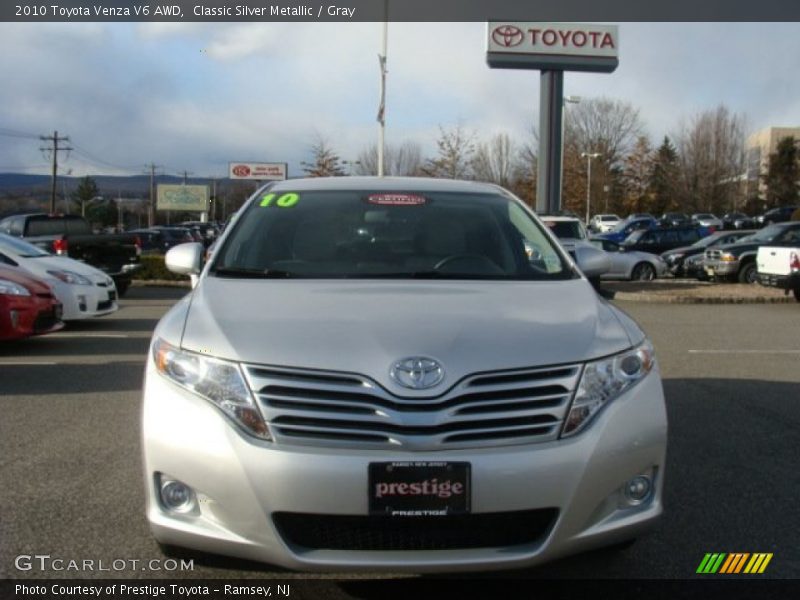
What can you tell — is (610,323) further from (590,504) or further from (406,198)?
(406,198)

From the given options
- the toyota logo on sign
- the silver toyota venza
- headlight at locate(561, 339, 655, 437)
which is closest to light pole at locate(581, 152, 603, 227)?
the toyota logo on sign

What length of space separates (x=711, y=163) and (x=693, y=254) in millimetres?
45950

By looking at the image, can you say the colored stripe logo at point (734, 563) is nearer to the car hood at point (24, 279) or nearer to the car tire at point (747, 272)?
the car hood at point (24, 279)

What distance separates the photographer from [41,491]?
468 centimetres

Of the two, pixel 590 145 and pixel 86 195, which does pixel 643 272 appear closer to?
pixel 590 145

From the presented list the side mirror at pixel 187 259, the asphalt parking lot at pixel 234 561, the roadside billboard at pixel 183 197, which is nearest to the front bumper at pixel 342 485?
the asphalt parking lot at pixel 234 561

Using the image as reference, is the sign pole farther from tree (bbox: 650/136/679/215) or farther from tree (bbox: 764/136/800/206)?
tree (bbox: 764/136/800/206)

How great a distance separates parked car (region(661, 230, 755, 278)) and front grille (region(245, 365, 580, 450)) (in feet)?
74.4

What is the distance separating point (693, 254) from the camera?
87.3 ft

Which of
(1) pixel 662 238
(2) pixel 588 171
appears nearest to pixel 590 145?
(2) pixel 588 171

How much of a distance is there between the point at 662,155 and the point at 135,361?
70.0 m

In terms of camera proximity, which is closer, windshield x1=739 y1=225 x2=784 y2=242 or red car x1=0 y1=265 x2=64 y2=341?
red car x1=0 y1=265 x2=64 y2=341

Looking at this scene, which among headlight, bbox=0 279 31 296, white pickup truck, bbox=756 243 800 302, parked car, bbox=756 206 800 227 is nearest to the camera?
headlight, bbox=0 279 31 296

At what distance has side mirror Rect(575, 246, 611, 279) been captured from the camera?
486 cm
